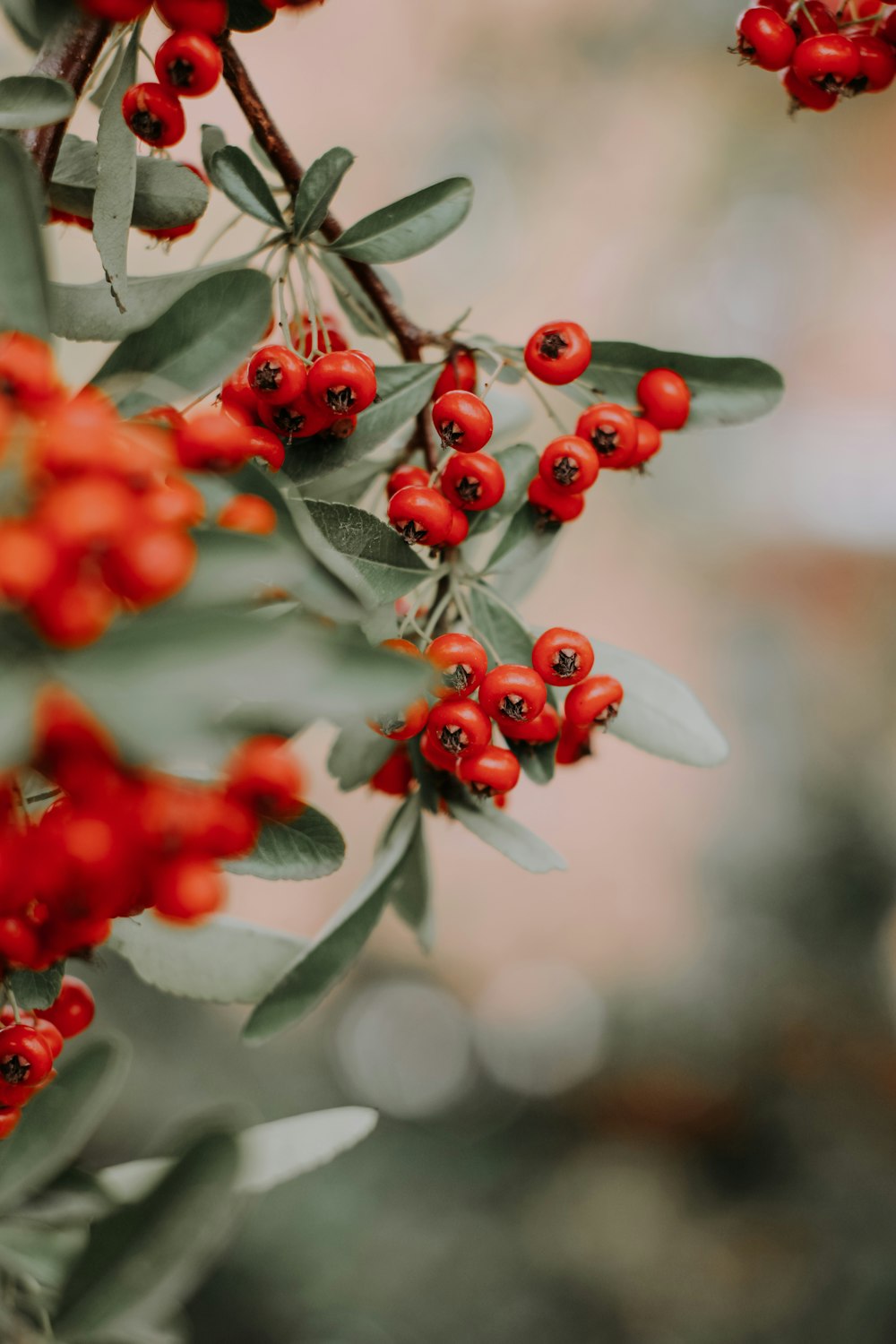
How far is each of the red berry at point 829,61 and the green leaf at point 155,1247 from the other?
64cm

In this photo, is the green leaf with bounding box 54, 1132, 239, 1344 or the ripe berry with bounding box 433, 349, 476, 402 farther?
the ripe berry with bounding box 433, 349, 476, 402

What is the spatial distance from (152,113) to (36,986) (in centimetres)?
59

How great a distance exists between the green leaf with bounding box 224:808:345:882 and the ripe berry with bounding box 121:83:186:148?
478 millimetres

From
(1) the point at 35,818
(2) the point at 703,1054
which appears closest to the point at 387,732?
(1) the point at 35,818

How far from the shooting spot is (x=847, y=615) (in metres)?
4.87

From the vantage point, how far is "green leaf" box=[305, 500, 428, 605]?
659mm

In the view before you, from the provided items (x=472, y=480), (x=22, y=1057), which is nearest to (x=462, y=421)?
(x=472, y=480)

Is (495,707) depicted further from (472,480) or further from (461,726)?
(472,480)

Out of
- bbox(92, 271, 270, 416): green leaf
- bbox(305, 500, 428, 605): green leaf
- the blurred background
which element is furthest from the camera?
the blurred background

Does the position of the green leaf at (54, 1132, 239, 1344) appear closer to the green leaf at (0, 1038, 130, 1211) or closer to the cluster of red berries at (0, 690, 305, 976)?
the green leaf at (0, 1038, 130, 1211)

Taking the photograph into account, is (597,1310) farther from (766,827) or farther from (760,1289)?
(766,827)

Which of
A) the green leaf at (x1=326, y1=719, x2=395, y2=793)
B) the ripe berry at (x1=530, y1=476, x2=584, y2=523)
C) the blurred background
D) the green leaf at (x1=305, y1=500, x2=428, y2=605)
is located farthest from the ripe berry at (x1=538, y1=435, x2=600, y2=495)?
the blurred background

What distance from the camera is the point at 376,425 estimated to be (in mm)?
762

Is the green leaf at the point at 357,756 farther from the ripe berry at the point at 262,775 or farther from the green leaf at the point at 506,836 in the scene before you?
the ripe berry at the point at 262,775
